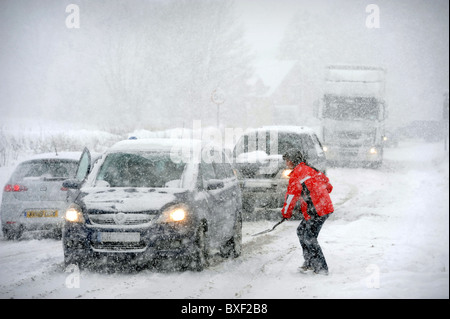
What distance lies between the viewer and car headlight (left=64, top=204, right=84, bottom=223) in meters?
7.58

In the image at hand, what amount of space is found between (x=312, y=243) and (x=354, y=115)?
19.9 metres

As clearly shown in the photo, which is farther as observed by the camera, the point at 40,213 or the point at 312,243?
the point at 40,213

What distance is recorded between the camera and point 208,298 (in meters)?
6.43

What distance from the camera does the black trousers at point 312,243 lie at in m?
7.58

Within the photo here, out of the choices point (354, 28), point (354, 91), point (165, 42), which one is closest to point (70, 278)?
point (354, 91)

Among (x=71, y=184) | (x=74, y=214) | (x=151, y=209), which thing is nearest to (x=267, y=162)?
(x=71, y=184)

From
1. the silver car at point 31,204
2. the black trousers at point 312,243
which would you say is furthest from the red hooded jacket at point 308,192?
the silver car at point 31,204

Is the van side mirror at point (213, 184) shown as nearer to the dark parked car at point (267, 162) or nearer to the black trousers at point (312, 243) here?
the black trousers at point (312, 243)

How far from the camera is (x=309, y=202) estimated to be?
759 centimetres

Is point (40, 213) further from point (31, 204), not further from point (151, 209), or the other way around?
point (151, 209)

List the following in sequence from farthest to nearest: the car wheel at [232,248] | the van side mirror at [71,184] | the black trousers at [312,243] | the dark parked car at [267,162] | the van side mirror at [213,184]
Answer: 1. the dark parked car at [267,162]
2. the car wheel at [232,248]
3. the van side mirror at [71,184]
4. the van side mirror at [213,184]
5. the black trousers at [312,243]

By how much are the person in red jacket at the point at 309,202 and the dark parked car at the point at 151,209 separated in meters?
1.11

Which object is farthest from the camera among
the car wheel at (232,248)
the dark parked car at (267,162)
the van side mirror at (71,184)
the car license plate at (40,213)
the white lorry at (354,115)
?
the white lorry at (354,115)

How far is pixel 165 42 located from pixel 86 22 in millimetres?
7059
